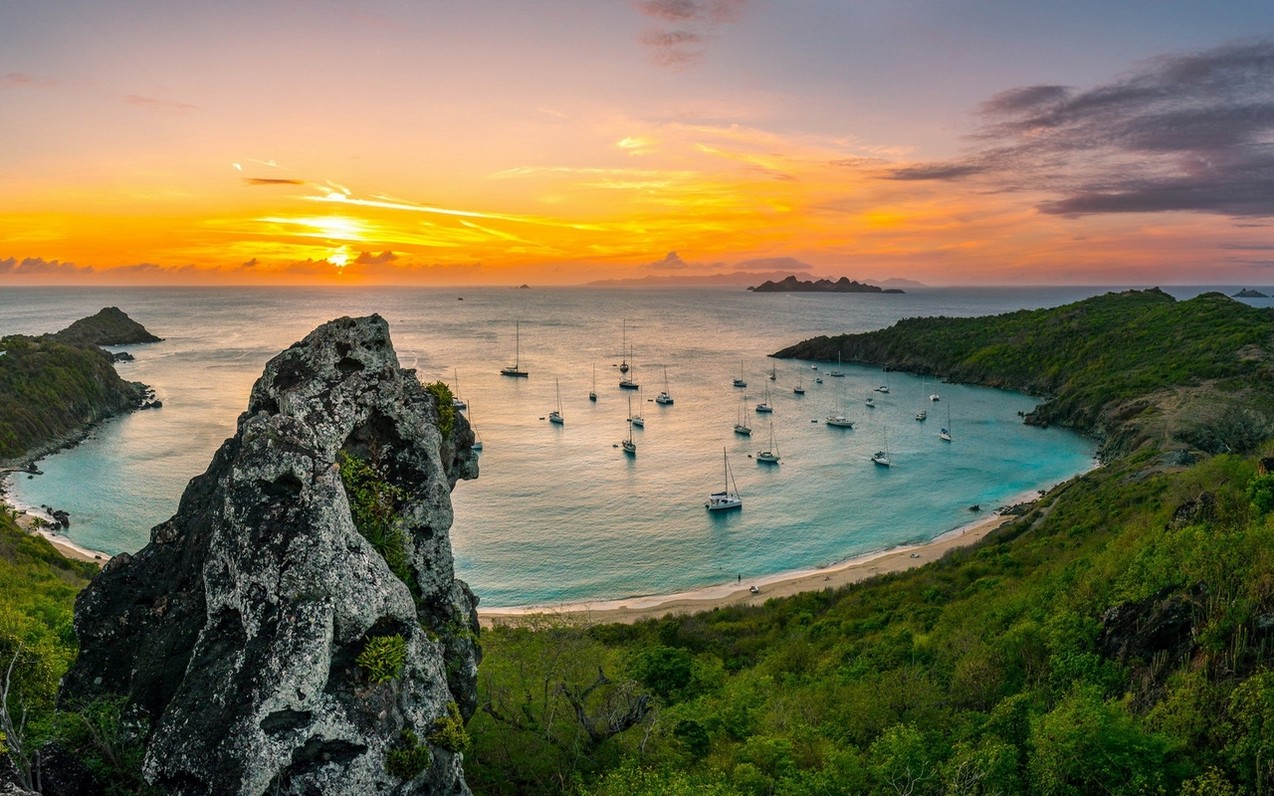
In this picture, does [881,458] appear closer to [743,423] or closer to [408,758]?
[743,423]

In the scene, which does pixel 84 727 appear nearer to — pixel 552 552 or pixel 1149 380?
pixel 552 552

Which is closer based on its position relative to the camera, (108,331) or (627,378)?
(627,378)

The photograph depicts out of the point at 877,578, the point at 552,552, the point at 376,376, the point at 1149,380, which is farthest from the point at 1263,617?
the point at 1149,380

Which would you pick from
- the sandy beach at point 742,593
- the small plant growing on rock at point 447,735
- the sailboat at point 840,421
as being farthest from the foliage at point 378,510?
the sailboat at point 840,421

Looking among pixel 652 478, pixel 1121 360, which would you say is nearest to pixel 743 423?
pixel 652 478

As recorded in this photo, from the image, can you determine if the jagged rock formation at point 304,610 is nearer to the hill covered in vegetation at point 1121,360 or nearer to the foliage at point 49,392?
the hill covered in vegetation at point 1121,360

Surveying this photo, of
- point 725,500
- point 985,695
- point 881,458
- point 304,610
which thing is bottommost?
point 725,500
